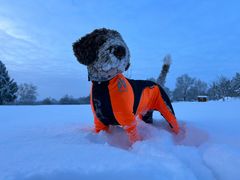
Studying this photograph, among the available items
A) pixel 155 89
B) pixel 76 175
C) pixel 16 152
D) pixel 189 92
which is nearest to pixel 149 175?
pixel 76 175

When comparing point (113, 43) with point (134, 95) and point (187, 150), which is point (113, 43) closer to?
point (134, 95)

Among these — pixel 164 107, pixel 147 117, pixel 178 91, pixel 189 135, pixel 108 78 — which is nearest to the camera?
pixel 108 78

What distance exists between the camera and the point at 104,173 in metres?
1.12

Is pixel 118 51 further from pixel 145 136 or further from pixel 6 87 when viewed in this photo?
pixel 6 87

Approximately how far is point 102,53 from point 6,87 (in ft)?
80.3

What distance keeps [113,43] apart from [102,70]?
0.25 meters

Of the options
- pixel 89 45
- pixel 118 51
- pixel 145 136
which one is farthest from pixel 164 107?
pixel 89 45

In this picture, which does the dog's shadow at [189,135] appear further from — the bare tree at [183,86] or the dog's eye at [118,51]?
the bare tree at [183,86]

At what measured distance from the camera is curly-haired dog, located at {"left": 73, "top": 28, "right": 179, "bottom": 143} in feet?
7.43

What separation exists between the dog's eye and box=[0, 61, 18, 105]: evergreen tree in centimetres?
2399

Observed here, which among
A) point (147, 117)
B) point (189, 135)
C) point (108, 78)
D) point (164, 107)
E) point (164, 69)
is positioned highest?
point (164, 69)

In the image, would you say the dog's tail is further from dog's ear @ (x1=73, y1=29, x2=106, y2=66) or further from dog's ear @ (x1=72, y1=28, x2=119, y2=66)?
dog's ear @ (x1=73, y1=29, x2=106, y2=66)

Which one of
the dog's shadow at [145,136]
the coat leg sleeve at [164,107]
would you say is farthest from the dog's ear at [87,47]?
the coat leg sleeve at [164,107]

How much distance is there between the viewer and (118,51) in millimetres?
2256
